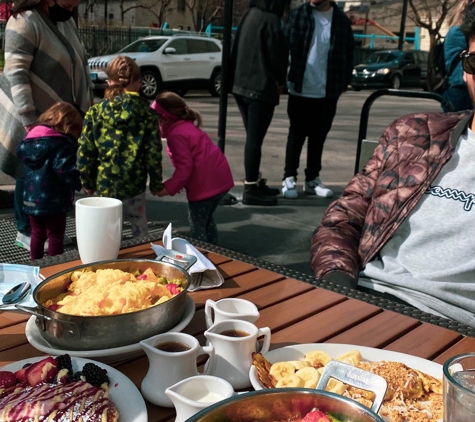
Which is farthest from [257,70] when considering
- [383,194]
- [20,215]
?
[383,194]

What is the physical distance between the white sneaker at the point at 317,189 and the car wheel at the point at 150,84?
457 inches

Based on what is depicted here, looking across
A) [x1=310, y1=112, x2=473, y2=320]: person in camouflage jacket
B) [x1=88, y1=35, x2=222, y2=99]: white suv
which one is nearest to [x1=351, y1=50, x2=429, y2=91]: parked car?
[x1=88, y1=35, x2=222, y2=99]: white suv

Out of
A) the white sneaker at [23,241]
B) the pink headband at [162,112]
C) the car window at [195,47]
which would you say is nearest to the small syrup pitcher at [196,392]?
the pink headband at [162,112]

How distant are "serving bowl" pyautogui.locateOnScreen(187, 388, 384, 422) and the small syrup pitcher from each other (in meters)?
0.11

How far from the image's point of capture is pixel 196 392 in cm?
103

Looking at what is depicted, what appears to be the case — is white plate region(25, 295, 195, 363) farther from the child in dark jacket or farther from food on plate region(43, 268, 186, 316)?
the child in dark jacket

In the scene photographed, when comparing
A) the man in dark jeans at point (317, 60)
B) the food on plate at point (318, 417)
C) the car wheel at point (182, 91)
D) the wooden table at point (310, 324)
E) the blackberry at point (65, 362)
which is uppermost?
the man in dark jeans at point (317, 60)

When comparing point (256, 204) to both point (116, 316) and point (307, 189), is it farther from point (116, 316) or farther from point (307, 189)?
point (116, 316)

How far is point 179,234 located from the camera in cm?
225

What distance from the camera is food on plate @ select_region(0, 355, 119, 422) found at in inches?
37.7

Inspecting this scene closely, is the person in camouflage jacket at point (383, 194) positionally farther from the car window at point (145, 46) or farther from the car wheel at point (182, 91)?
the car wheel at point (182, 91)

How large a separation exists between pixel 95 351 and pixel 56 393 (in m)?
0.21

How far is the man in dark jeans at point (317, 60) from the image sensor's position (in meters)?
5.74

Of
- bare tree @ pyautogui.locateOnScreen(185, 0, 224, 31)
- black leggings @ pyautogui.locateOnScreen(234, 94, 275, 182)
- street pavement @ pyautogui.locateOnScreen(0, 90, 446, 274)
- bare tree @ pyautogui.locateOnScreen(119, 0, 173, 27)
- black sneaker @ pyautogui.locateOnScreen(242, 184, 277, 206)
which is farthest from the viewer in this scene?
bare tree @ pyautogui.locateOnScreen(185, 0, 224, 31)
